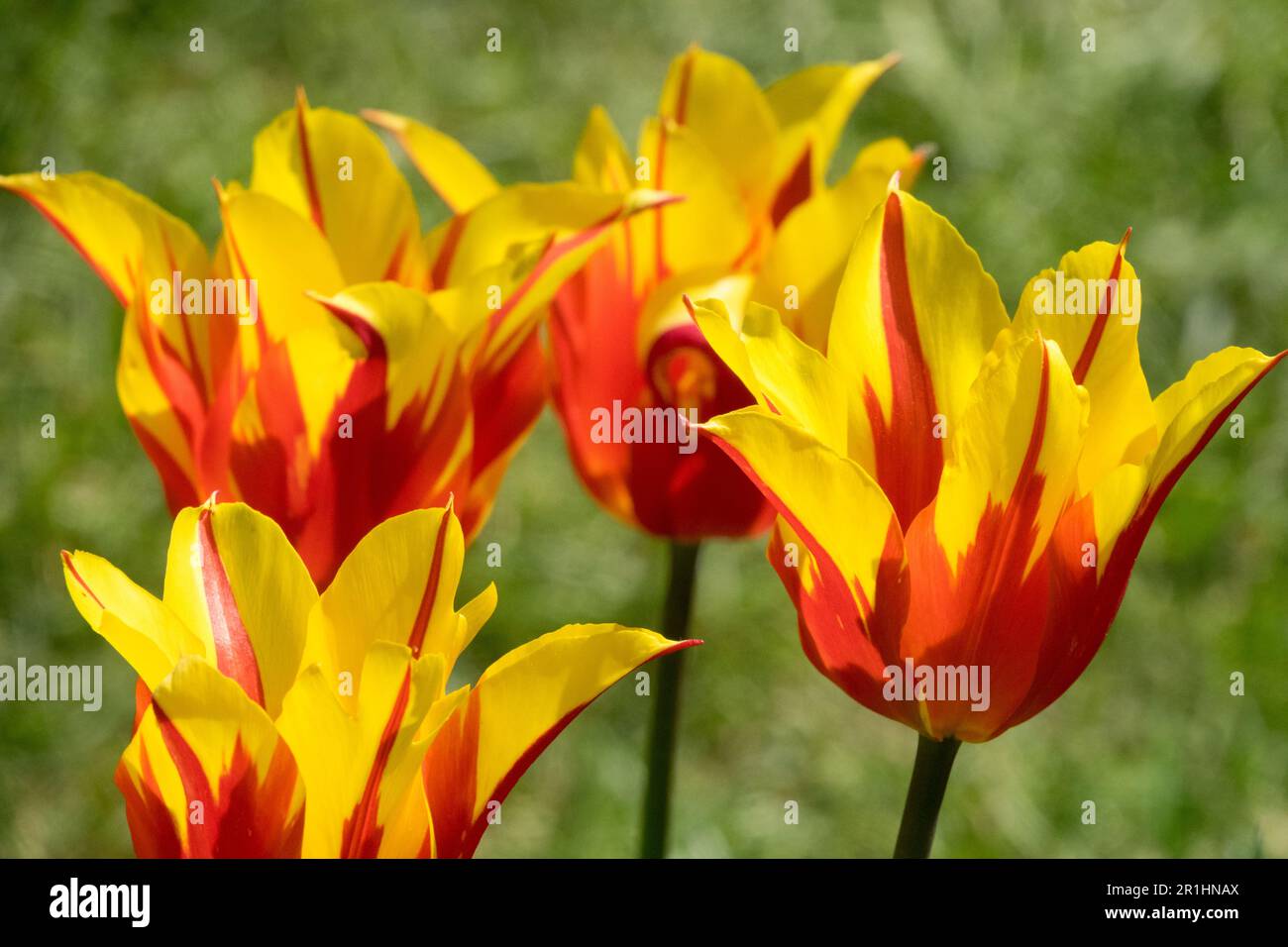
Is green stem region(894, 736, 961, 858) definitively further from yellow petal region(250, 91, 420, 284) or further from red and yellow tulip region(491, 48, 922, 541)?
yellow petal region(250, 91, 420, 284)

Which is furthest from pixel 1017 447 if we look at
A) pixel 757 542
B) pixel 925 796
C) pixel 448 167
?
pixel 757 542

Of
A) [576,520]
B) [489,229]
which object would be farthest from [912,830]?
[576,520]

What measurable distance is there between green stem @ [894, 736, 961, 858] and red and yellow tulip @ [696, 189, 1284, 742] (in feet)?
0.03

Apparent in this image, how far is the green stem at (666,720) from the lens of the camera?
78 cm

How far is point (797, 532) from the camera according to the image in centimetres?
56

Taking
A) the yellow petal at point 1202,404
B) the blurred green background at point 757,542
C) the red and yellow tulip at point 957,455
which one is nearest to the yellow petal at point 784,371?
the red and yellow tulip at point 957,455

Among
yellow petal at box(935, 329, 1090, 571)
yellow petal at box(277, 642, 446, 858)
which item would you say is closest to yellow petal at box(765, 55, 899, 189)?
yellow petal at box(935, 329, 1090, 571)

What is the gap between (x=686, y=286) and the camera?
73 cm

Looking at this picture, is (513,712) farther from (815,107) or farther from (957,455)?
(815,107)

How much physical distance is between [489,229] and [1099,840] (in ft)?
3.51

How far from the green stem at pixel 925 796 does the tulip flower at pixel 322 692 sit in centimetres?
11

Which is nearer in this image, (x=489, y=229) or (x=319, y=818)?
(x=319, y=818)

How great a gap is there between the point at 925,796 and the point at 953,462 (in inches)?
4.7
